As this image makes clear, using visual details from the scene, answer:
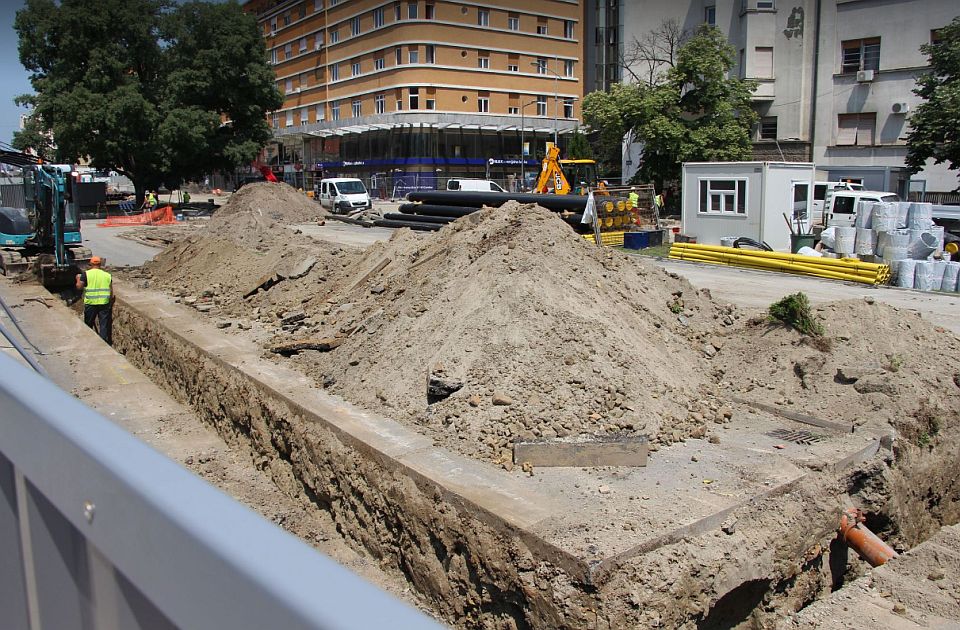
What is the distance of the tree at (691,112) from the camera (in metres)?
39.7

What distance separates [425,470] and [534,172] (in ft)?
197

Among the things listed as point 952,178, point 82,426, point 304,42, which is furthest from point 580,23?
point 82,426

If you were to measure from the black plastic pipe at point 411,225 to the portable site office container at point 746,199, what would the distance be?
8.06 m

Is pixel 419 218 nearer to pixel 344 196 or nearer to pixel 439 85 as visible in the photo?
pixel 344 196

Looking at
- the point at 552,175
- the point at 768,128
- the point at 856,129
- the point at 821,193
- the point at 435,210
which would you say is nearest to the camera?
the point at 435,210

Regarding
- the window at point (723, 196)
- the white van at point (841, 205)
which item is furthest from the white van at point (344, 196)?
the white van at point (841, 205)

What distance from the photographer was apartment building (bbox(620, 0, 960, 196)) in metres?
37.2

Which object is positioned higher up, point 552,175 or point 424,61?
point 424,61

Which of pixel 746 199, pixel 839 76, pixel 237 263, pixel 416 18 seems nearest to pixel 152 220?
pixel 237 263

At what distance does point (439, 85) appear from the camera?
60.4 meters

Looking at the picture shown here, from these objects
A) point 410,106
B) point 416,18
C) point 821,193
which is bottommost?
point 821,193

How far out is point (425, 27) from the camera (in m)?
59.5

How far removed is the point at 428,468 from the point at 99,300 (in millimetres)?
10787

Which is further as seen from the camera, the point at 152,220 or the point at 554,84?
the point at 554,84
